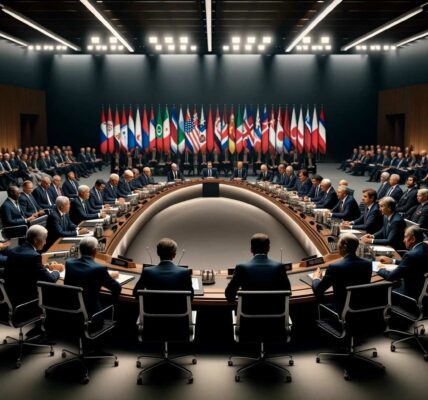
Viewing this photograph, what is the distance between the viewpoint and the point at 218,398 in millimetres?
4117

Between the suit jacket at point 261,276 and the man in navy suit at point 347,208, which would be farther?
the man in navy suit at point 347,208

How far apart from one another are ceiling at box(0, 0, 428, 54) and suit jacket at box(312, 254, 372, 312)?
1148 cm

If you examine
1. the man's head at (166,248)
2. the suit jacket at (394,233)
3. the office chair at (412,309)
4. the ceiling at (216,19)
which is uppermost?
the ceiling at (216,19)

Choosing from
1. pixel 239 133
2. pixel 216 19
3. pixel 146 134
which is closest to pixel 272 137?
pixel 239 133

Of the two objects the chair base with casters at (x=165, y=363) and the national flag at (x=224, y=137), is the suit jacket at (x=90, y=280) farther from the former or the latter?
the national flag at (x=224, y=137)

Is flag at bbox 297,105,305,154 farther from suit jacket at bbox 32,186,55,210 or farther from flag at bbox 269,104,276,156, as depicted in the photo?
suit jacket at bbox 32,186,55,210

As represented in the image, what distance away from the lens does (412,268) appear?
15.7ft

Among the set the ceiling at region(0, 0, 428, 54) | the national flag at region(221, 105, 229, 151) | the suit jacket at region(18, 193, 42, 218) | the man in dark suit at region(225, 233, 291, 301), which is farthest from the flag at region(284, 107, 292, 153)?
the man in dark suit at region(225, 233, 291, 301)

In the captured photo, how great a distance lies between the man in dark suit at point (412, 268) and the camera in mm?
4758

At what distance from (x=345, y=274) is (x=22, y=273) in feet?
9.24

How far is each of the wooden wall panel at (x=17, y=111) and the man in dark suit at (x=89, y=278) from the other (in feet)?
60.0

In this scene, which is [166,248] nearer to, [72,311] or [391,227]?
[72,311]

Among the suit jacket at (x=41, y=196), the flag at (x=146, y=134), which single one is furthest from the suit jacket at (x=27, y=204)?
the flag at (x=146, y=134)

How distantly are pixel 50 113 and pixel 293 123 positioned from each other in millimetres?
11595
